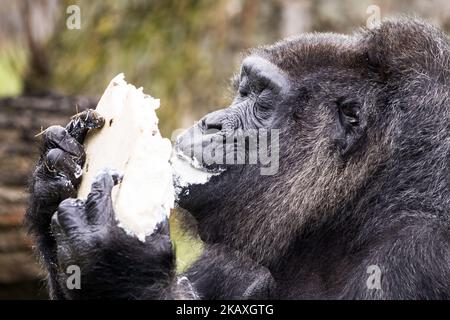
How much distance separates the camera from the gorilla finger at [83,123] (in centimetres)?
495

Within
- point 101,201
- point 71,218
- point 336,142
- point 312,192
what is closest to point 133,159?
point 101,201

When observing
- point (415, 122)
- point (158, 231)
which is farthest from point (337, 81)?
point (158, 231)

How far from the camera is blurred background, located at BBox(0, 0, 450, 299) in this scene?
11008mm

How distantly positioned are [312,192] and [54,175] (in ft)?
5.04

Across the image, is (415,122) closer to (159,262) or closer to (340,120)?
(340,120)

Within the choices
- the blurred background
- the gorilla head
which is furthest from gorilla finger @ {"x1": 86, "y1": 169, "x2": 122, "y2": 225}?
the blurred background

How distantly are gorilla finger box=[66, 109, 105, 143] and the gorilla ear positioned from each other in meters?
1.45

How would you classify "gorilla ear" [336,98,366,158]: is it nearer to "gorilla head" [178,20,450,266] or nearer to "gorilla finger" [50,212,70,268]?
"gorilla head" [178,20,450,266]

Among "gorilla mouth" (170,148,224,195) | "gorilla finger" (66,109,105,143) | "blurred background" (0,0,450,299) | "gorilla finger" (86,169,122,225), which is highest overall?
"blurred background" (0,0,450,299)

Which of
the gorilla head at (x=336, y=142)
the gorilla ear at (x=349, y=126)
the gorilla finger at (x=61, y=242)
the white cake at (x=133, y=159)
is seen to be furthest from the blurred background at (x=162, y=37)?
the gorilla finger at (x=61, y=242)

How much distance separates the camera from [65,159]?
481cm

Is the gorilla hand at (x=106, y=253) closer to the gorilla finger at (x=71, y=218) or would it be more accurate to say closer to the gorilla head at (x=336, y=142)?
the gorilla finger at (x=71, y=218)

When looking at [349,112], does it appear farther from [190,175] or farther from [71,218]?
[71,218]

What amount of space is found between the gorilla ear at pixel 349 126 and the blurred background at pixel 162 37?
6074 mm
